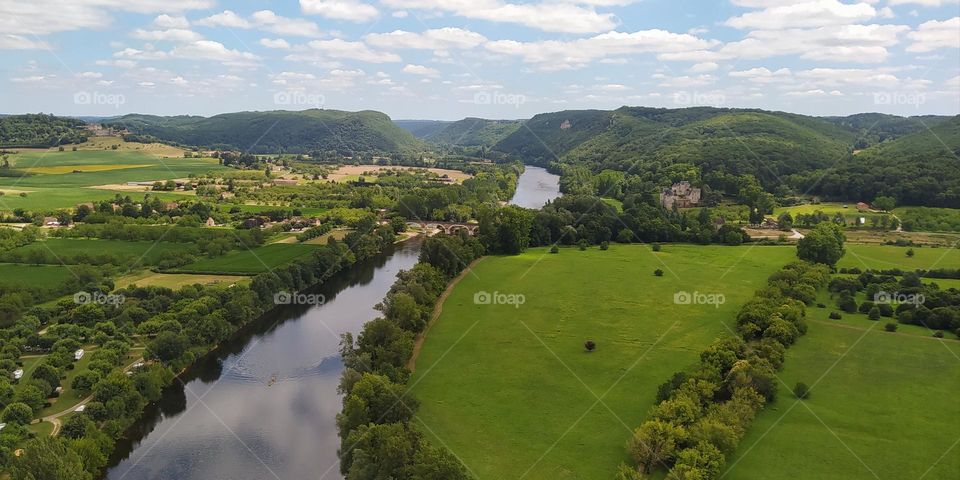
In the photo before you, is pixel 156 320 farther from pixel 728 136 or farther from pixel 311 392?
pixel 728 136

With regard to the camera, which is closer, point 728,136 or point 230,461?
point 230,461

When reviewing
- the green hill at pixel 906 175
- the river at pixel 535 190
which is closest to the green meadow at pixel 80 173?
the river at pixel 535 190

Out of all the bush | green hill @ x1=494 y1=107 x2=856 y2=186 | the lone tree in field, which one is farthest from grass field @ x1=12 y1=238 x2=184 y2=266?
green hill @ x1=494 y1=107 x2=856 y2=186

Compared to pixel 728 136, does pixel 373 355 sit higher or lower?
lower

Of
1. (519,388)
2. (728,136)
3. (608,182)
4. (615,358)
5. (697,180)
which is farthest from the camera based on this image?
(728,136)

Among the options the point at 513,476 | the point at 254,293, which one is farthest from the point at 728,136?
the point at 513,476

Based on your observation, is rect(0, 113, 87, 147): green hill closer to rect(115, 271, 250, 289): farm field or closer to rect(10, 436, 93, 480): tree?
rect(115, 271, 250, 289): farm field
